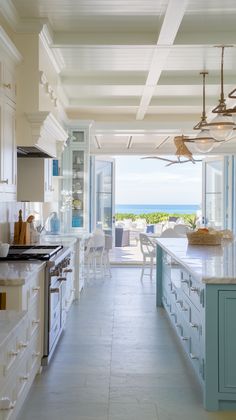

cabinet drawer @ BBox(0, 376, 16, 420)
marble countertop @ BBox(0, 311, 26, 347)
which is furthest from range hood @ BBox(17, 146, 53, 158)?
marble countertop @ BBox(0, 311, 26, 347)

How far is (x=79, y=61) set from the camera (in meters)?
5.22

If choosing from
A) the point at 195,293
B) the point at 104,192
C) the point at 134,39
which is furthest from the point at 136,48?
the point at 104,192

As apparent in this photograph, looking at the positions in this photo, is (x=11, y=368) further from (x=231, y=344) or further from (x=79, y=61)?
(x=79, y=61)

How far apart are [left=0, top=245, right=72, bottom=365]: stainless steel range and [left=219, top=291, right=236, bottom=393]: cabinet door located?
144cm

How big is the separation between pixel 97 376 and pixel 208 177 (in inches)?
302

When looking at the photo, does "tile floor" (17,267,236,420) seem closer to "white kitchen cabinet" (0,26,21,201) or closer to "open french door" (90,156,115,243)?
"white kitchen cabinet" (0,26,21,201)

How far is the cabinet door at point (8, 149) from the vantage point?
362cm

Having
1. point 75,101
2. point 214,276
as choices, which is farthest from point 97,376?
point 75,101

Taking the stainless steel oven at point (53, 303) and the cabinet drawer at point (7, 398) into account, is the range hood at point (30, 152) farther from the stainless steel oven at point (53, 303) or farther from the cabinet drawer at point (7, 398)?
the cabinet drawer at point (7, 398)

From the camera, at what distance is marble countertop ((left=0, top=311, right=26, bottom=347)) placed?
168cm

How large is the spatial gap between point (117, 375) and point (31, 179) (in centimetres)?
230

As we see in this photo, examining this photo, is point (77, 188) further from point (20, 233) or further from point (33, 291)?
point (33, 291)

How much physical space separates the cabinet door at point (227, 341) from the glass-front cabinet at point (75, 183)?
16.7 ft

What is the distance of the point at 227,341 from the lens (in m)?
2.93
